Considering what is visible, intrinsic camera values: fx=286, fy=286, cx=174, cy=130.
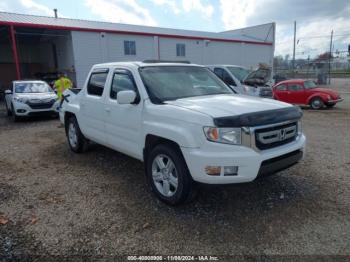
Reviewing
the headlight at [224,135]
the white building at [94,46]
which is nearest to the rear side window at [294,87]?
the headlight at [224,135]

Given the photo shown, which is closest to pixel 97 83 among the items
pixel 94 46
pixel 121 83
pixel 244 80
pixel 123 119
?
pixel 121 83

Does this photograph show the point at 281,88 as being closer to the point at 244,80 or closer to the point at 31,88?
the point at 244,80

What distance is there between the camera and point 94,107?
5172mm

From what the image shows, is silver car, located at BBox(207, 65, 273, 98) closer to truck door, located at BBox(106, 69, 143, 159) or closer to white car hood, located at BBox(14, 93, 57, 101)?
truck door, located at BBox(106, 69, 143, 159)

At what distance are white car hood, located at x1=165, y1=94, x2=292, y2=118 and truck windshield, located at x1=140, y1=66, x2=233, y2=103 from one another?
9.3 inches

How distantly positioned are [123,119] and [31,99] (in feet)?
27.7

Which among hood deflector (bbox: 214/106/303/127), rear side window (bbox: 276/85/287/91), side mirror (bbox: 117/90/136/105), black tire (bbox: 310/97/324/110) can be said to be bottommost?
black tire (bbox: 310/97/324/110)

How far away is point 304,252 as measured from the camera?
9.21 ft

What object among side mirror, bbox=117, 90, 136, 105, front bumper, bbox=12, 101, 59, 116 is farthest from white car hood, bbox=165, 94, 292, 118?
front bumper, bbox=12, 101, 59, 116

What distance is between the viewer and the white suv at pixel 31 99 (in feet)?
36.4

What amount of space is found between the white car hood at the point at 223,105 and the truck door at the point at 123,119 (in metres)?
0.62

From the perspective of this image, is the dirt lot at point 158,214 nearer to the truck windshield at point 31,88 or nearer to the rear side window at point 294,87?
the truck windshield at point 31,88

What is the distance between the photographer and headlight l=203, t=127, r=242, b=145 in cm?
313

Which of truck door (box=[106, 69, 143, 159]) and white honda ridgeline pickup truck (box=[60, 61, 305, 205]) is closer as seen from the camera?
white honda ridgeline pickup truck (box=[60, 61, 305, 205])
